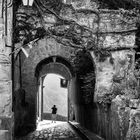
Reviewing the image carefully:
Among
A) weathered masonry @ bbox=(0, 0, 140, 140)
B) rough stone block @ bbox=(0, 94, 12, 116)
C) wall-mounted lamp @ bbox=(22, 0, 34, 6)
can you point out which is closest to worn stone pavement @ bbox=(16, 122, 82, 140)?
weathered masonry @ bbox=(0, 0, 140, 140)

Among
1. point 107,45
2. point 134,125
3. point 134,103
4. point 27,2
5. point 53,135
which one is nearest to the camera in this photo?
point 134,125

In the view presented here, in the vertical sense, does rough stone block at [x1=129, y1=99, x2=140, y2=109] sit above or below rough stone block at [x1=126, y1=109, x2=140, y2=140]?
above

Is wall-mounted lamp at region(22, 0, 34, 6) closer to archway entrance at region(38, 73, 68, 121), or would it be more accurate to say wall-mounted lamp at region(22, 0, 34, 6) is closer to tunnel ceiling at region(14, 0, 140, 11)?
tunnel ceiling at region(14, 0, 140, 11)

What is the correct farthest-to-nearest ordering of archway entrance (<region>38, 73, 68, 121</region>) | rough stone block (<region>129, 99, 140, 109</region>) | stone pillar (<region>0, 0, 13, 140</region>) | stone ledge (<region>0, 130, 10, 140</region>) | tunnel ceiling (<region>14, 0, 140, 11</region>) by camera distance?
archway entrance (<region>38, 73, 68, 121</region>) → tunnel ceiling (<region>14, 0, 140, 11</region>) → stone pillar (<region>0, 0, 13, 140</region>) → stone ledge (<region>0, 130, 10, 140</region>) → rough stone block (<region>129, 99, 140, 109</region>)

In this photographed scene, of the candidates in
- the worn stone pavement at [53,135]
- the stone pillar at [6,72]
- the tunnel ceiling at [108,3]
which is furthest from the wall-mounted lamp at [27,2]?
the worn stone pavement at [53,135]

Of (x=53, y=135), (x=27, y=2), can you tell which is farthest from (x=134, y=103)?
(x=53, y=135)

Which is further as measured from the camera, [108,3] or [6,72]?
[108,3]

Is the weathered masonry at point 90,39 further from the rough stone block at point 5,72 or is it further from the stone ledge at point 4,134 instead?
the stone ledge at point 4,134

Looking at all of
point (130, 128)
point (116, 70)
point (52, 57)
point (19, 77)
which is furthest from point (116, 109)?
point (52, 57)

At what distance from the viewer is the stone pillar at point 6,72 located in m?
8.66

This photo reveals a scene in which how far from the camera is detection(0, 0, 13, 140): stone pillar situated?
8656 millimetres

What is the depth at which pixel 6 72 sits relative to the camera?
8.91m

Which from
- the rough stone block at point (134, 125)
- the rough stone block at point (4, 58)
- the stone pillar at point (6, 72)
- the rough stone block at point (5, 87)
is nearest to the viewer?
the rough stone block at point (134, 125)

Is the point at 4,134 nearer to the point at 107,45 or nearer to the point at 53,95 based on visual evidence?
the point at 107,45
